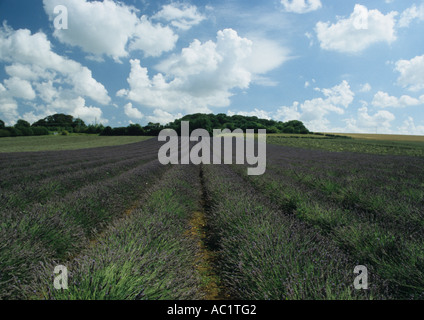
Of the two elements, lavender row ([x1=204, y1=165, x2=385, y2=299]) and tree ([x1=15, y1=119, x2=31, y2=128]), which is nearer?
lavender row ([x1=204, y1=165, x2=385, y2=299])

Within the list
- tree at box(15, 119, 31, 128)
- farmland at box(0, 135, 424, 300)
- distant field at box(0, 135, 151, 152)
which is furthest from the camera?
tree at box(15, 119, 31, 128)

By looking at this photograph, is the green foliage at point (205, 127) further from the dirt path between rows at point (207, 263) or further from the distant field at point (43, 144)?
the dirt path between rows at point (207, 263)

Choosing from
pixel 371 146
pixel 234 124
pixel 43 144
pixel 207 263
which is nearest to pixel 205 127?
pixel 234 124

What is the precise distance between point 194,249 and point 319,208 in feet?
7.51

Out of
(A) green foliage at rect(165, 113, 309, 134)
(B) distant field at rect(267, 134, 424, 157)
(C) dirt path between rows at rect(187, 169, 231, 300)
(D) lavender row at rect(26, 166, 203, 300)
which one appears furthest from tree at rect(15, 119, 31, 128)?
(D) lavender row at rect(26, 166, 203, 300)

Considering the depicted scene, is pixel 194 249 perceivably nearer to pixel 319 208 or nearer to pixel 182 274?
pixel 182 274

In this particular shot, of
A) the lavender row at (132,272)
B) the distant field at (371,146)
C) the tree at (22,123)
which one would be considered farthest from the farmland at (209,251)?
the tree at (22,123)

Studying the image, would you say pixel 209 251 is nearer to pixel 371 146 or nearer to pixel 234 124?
pixel 371 146

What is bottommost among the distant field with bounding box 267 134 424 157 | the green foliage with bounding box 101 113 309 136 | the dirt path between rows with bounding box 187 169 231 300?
the dirt path between rows with bounding box 187 169 231 300

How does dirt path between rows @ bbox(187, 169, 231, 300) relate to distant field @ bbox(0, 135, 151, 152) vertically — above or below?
below

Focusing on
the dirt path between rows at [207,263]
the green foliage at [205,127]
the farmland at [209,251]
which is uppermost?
the green foliage at [205,127]

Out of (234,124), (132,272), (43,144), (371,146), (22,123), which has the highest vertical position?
(234,124)

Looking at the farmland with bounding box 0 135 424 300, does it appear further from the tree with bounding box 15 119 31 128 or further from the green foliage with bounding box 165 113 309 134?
the tree with bounding box 15 119 31 128
